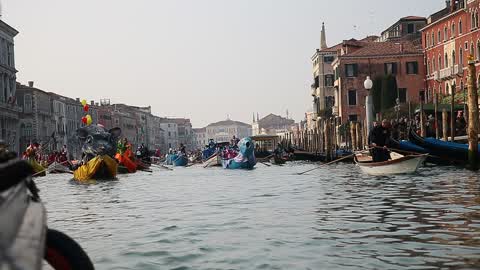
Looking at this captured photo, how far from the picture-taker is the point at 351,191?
13398 millimetres

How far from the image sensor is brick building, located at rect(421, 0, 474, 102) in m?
45.3

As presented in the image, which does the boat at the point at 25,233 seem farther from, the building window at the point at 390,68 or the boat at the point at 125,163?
the building window at the point at 390,68

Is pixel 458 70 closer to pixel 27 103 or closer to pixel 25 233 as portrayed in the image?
pixel 27 103

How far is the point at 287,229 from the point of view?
7.64m

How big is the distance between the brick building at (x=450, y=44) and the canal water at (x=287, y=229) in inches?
1328

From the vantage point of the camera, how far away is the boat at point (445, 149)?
63.3 feet

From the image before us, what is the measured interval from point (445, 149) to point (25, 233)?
18.0 metres

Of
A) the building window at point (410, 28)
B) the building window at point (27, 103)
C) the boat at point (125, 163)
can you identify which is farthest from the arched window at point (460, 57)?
the building window at point (27, 103)

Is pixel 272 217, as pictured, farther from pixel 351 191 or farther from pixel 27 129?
pixel 27 129

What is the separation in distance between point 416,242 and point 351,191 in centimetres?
718

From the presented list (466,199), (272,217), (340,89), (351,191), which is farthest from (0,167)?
(340,89)

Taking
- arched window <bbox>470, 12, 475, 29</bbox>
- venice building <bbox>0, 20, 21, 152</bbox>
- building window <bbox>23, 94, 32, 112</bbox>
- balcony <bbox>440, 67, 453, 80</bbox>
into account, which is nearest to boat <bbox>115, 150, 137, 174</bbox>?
arched window <bbox>470, 12, 475, 29</bbox>

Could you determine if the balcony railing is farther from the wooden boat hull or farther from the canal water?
the canal water

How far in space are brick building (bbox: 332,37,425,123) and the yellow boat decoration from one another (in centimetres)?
3806
